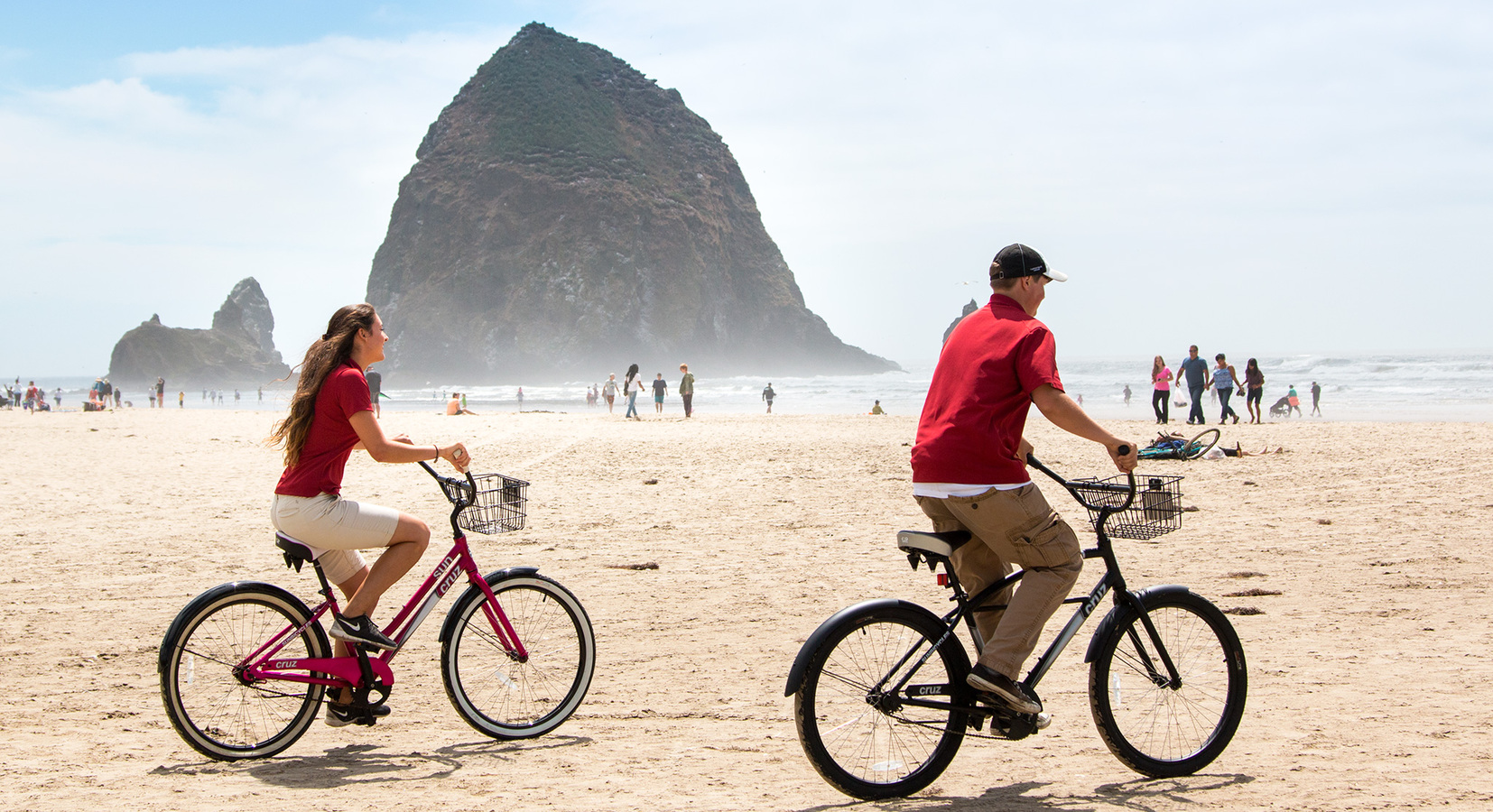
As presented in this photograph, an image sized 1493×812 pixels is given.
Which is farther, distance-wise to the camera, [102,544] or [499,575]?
[102,544]

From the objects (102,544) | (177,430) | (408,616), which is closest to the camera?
(408,616)

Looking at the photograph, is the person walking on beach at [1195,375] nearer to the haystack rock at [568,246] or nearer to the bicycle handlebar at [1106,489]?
the bicycle handlebar at [1106,489]

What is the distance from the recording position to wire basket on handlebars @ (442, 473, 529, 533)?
401 cm

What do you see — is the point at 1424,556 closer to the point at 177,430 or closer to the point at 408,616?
the point at 408,616

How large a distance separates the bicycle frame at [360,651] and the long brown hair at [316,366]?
18.7 inches

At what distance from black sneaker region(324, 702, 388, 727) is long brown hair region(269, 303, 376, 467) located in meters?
1.00

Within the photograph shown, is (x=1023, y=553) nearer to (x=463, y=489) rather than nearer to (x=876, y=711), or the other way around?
(x=876, y=711)

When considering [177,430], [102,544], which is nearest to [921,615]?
[102,544]

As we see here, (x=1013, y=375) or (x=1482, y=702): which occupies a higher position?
(x=1013, y=375)

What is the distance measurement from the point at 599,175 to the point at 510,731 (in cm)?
12552

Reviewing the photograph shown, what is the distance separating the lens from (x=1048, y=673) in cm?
515

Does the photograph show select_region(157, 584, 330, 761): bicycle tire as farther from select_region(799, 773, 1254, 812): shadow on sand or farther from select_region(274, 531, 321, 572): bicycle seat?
select_region(799, 773, 1254, 812): shadow on sand

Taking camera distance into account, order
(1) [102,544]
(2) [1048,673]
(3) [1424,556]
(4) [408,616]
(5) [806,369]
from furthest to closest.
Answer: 1. (5) [806,369]
2. (1) [102,544]
3. (3) [1424,556]
4. (2) [1048,673]
5. (4) [408,616]

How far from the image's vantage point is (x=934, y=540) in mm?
3428
